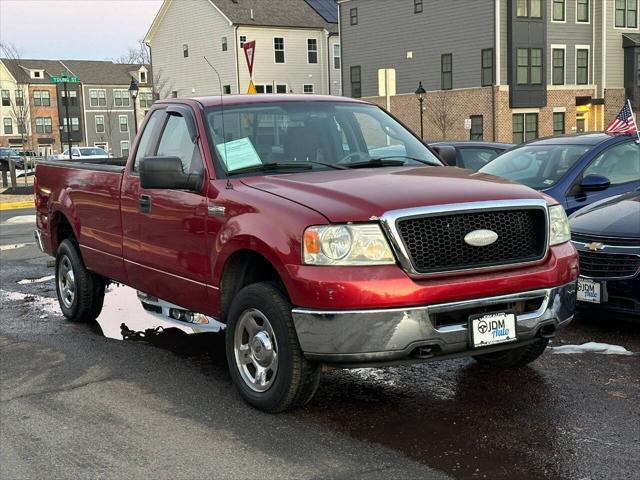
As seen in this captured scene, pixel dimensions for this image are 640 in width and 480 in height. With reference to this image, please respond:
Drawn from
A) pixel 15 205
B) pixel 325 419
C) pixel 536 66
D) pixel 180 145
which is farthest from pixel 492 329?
pixel 536 66

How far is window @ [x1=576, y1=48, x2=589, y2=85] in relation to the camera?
42.7 meters

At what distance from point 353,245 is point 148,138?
105 inches

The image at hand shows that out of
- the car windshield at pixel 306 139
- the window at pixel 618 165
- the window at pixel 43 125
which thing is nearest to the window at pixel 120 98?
the window at pixel 43 125

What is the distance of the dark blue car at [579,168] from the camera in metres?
8.23

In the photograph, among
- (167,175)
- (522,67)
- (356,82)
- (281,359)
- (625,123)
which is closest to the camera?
(281,359)

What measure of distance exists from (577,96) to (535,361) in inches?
1568

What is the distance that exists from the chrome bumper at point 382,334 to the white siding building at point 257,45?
4739 cm

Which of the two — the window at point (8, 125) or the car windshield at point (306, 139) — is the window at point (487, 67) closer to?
the car windshield at point (306, 139)

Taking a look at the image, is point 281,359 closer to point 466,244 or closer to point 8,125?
point 466,244

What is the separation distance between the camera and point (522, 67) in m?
40.3

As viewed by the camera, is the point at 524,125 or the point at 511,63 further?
the point at 524,125

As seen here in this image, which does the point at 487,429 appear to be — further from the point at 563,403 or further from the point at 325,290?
the point at 325,290

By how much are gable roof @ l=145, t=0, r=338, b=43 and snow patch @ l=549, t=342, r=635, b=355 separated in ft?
159

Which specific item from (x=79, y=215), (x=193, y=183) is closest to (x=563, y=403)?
(x=193, y=183)
